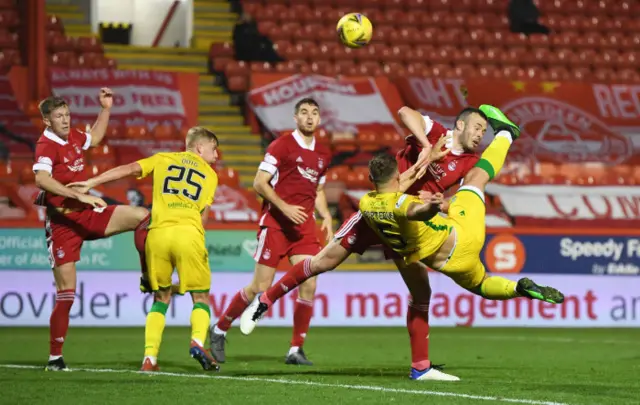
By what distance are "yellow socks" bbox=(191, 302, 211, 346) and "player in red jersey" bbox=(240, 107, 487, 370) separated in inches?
10.7

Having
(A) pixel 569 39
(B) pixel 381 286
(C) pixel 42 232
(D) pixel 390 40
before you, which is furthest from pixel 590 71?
(C) pixel 42 232

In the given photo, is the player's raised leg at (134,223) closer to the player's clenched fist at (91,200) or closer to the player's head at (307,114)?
the player's clenched fist at (91,200)

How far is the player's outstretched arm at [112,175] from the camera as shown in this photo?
8234 mm

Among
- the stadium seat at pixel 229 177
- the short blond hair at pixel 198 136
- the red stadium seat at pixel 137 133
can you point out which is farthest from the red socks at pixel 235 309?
the red stadium seat at pixel 137 133

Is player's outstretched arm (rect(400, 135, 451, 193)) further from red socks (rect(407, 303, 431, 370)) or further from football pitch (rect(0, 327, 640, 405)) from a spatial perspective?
football pitch (rect(0, 327, 640, 405))

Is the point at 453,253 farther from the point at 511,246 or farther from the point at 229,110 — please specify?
the point at 229,110

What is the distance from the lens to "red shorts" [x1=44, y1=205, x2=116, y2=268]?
889 centimetres

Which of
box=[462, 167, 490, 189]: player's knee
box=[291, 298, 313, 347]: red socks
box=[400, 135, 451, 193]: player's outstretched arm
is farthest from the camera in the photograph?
box=[291, 298, 313, 347]: red socks

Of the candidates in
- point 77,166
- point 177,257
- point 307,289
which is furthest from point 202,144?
point 307,289

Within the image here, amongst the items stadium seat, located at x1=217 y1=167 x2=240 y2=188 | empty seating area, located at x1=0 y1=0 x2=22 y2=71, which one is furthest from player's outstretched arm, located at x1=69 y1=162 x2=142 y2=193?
empty seating area, located at x1=0 y1=0 x2=22 y2=71

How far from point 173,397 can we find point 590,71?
1649cm

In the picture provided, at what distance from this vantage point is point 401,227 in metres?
7.70

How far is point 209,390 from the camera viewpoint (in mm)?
7172

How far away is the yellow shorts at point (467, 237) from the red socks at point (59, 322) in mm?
2930
